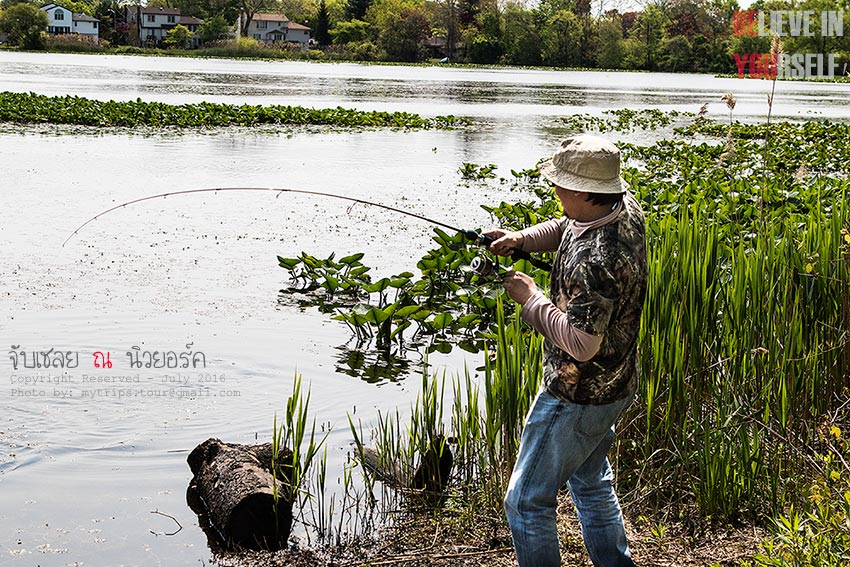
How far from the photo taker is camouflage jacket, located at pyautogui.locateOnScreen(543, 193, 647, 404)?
3.12m

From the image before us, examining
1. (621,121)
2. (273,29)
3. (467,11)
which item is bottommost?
(621,121)

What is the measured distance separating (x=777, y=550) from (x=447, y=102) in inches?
1420

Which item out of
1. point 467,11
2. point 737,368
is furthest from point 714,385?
point 467,11

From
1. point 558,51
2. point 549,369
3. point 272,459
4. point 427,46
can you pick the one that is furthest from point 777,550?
point 427,46

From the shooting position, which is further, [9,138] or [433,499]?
[9,138]

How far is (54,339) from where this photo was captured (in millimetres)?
7680

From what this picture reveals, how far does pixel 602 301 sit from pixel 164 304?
20.9 ft

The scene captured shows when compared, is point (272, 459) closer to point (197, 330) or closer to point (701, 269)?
point (701, 269)

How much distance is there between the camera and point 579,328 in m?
3.09

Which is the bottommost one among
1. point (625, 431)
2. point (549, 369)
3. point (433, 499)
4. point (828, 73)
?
point (433, 499)

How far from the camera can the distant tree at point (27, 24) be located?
322 ft

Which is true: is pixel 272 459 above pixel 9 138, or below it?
below

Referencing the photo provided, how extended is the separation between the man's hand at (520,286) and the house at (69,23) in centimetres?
12139

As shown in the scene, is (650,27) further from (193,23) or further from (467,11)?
(193,23)
